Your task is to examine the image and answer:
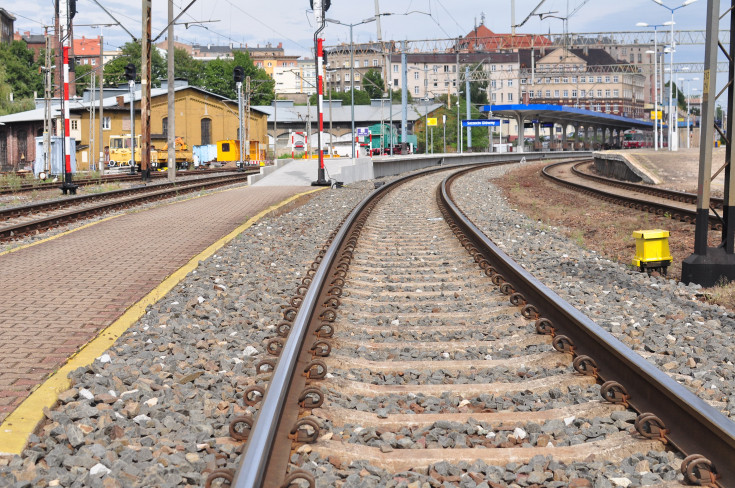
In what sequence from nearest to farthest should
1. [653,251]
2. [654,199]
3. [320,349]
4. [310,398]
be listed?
1. [310,398]
2. [320,349]
3. [653,251]
4. [654,199]

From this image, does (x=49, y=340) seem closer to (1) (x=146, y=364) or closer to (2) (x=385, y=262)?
(1) (x=146, y=364)

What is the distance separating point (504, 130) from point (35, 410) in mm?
177103

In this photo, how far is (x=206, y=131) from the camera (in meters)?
85.1

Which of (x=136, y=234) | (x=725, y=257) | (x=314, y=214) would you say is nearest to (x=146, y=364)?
(x=725, y=257)

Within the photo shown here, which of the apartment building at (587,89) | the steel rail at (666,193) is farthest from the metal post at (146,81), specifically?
the apartment building at (587,89)

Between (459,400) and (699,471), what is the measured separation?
1504 millimetres

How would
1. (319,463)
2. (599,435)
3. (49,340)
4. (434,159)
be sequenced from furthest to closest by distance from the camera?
(434,159), (49,340), (599,435), (319,463)

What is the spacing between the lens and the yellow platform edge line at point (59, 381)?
4.07 meters

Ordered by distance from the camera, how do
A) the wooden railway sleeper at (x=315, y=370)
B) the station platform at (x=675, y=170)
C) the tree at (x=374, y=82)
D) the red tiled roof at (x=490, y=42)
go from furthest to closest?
the tree at (x=374, y=82) < the red tiled roof at (x=490, y=42) < the station platform at (x=675, y=170) < the wooden railway sleeper at (x=315, y=370)

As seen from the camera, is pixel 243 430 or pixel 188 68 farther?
pixel 188 68

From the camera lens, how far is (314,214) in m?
16.9

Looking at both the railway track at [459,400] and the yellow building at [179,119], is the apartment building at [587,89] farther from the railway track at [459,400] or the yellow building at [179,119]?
the railway track at [459,400]

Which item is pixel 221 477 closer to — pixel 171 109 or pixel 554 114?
pixel 171 109

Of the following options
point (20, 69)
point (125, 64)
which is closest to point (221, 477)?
point (125, 64)
